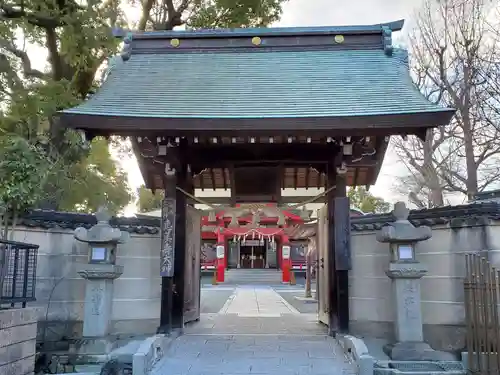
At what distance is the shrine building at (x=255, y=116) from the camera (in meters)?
6.83

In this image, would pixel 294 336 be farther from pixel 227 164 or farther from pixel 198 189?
pixel 198 189

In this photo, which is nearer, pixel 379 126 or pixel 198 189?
pixel 379 126

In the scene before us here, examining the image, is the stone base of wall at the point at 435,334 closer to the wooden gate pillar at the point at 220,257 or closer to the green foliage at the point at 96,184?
the green foliage at the point at 96,184

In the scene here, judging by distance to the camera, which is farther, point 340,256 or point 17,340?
point 340,256

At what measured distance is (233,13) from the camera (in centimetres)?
1517

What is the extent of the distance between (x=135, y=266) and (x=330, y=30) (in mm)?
6152

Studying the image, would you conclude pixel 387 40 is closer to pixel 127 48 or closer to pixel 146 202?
pixel 127 48

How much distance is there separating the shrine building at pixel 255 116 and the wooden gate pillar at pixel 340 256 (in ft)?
0.06

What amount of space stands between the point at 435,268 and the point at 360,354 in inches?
99.8

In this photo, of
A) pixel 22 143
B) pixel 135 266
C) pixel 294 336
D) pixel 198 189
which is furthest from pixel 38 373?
pixel 198 189

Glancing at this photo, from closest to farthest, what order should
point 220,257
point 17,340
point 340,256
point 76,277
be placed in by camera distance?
1. point 17,340
2. point 340,256
3. point 76,277
4. point 220,257

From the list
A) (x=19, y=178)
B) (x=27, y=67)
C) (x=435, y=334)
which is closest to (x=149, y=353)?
(x=19, y=178)

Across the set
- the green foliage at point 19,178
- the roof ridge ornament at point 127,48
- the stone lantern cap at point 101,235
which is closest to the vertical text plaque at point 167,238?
the stone lantern cap at point 101,235

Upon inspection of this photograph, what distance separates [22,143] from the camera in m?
6.71
